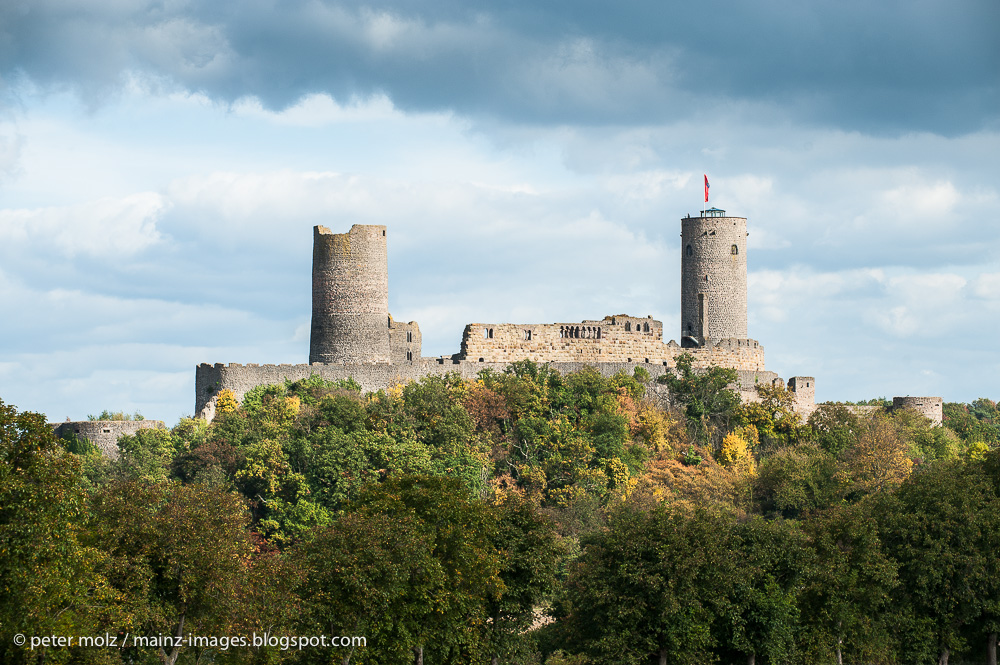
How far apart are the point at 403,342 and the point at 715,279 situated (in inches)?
675

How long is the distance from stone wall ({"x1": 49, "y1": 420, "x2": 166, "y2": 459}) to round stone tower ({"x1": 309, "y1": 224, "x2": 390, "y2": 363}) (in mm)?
7687

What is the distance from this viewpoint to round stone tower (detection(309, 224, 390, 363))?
6638cm

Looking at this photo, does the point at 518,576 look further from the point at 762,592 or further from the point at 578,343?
the point at 578,343

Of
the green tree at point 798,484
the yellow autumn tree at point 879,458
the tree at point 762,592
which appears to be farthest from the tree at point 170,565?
the yellow autumn tree at point 879,458

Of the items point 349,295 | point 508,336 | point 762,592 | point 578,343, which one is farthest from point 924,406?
point 762,592

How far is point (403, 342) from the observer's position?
223ft

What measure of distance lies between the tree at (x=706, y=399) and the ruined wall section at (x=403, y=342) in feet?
35.2

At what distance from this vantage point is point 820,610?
4994 centimetres

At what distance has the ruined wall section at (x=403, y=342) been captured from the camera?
67.6m

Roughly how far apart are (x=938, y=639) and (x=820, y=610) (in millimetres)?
4981

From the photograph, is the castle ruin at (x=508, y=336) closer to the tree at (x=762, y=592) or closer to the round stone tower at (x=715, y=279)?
the round stone tower at (x=715, y=279)

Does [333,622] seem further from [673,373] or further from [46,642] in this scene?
[673,373]

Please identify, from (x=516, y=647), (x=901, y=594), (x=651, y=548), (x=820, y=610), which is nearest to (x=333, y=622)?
(x=516, y=647)

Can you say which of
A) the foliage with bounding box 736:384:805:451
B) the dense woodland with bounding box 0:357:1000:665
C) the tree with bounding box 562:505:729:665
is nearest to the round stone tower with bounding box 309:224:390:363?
the dense woodland with bounding box 0:357:1000:665
